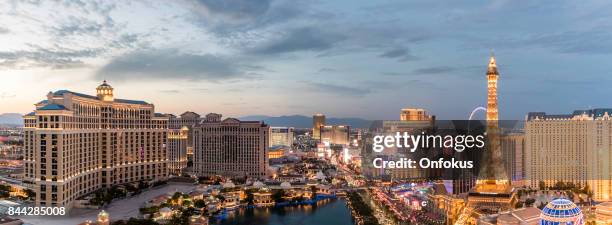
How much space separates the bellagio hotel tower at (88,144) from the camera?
572 inches

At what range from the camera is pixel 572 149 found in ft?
72.8

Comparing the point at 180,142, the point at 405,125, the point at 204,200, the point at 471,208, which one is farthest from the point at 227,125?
the point at 405,125

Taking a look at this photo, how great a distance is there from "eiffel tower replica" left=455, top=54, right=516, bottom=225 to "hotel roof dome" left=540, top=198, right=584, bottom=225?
5.92m

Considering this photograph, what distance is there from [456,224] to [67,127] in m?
12.1

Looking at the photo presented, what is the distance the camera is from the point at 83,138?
54.6 feet

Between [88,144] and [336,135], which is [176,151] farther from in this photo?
[336,135]

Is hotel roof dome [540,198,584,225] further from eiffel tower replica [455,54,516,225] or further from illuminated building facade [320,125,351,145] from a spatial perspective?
illuminated building facade [320,125,351,145]

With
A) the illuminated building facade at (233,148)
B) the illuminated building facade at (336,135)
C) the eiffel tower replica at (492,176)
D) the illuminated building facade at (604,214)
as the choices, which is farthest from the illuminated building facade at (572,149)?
the illuminated building facade at (336,135)

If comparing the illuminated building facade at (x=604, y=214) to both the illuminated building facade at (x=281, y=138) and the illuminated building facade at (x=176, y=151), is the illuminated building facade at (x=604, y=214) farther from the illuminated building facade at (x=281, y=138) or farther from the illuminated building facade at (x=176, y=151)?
the illuminated building facade at (x=281, y=138)

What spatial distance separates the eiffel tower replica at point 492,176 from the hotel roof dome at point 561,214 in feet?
19.4

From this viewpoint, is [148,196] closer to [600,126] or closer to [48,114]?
[48,114]

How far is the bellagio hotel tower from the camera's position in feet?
47.7

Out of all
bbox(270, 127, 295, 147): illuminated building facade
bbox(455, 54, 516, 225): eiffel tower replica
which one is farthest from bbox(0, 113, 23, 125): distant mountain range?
bbox(455, 54, 516, 225): eiffel tower replica

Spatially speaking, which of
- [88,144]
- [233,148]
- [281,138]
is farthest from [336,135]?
[88,144]
